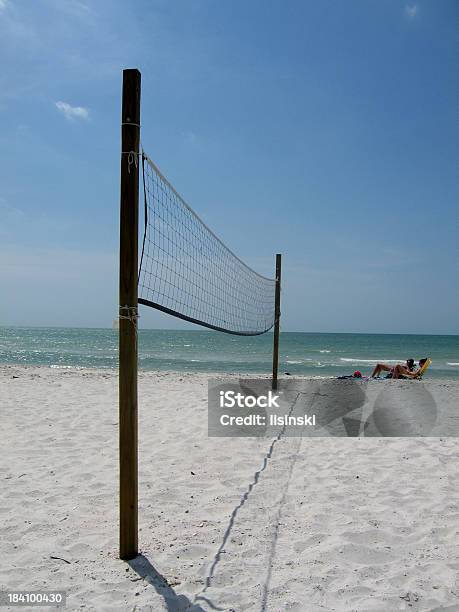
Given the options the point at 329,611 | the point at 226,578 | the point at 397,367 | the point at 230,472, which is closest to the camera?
the point at 329,611

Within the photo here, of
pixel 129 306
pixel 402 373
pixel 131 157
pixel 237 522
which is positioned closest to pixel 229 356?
pixel 402 373

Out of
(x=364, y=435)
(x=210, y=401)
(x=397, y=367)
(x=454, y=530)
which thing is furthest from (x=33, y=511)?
(x=397, y=367)

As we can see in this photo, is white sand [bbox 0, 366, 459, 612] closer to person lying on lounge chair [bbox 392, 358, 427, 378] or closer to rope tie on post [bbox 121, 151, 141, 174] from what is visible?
rope tie on post [bbox 121, 151, 141, 174]

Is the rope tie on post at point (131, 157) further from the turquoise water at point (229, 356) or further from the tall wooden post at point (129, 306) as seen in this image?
the turquoise water at point (229, 356)

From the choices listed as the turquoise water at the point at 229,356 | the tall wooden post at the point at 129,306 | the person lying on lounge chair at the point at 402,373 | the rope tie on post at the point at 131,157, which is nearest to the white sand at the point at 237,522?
the tall wooden post at the point at 129,306

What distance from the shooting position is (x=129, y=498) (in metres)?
2.50

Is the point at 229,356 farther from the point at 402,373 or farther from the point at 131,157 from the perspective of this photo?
the point at 131,157

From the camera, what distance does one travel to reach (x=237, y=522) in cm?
299

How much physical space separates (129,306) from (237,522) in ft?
4.88

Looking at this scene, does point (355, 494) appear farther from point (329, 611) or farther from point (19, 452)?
point (19, 452)

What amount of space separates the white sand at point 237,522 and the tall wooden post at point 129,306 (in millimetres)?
264

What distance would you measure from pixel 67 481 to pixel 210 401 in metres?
3.41

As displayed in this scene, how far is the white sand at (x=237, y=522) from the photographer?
7.40 ft

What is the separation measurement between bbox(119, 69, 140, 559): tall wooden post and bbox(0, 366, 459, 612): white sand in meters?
0.26
